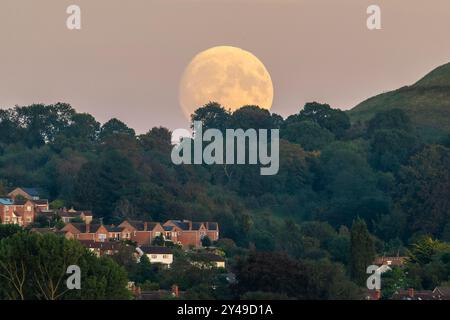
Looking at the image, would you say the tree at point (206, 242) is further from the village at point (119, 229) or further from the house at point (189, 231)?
the house at point (189, 231)

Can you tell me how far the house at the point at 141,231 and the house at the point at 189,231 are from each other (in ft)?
2.26

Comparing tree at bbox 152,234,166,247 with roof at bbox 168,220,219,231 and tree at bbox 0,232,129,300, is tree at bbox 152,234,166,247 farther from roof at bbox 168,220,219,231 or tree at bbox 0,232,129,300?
tree at bbox 0,232,129,300

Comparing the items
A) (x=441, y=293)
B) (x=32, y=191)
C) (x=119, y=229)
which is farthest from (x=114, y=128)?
(x=441, y=293)

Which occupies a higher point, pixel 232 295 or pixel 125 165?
pixel 125 165

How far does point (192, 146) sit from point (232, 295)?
228ft

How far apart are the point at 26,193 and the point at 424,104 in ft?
181

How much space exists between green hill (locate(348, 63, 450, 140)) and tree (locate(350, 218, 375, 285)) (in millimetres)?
57411

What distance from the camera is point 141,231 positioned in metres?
117

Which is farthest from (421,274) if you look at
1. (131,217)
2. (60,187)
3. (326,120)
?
(326,120)
